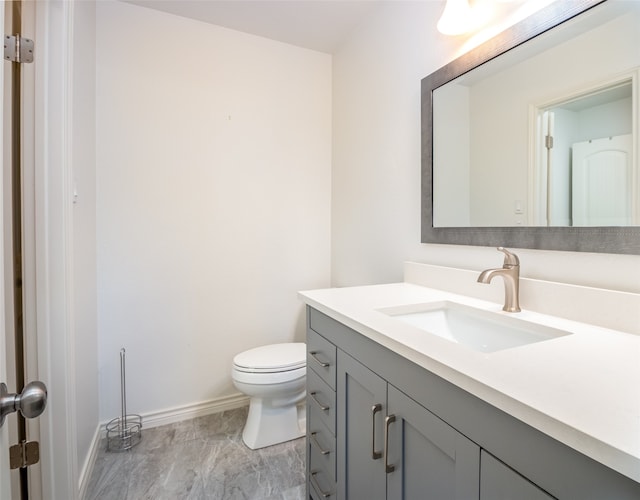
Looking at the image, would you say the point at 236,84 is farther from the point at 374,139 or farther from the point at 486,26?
the point at 486,26

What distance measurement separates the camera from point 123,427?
1845 millimetres

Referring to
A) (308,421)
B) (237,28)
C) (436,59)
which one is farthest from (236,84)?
(308,421)

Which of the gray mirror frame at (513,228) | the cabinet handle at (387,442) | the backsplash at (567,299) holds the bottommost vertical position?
the cabinet handle at (387,442)

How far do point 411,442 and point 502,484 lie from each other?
0.24m

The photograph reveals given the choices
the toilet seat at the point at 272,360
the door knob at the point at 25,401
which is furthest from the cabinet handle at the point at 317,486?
the door knob at the point at 25,401

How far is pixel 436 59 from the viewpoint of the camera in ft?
4.76

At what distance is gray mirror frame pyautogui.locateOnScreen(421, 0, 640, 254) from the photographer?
0.89 metres

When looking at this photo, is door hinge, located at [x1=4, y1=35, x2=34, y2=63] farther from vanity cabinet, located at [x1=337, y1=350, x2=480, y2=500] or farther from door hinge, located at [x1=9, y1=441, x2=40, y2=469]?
vanity cabinet, located at [x1=337, y1=350, x2=480, y2=500]

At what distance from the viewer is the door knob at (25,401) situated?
521mm

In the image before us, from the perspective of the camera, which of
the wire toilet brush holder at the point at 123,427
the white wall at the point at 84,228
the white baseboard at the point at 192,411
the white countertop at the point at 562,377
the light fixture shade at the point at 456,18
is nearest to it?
the white countertop at the point at 562,377

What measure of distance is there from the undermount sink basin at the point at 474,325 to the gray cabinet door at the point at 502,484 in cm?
45

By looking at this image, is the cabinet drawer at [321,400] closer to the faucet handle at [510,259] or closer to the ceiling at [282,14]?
the faucet handle at [510,259]

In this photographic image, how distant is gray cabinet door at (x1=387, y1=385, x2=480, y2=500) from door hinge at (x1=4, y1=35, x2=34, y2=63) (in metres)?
1.53

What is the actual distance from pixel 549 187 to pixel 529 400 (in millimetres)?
Result: 794
